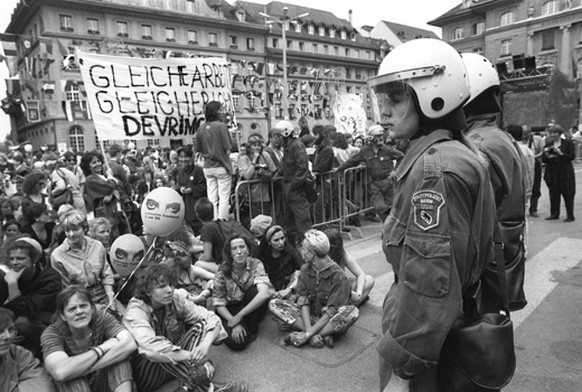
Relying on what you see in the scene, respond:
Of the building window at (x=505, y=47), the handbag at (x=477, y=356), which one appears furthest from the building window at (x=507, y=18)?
the handbag at (x=477, y=356)

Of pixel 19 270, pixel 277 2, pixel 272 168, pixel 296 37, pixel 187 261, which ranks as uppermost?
pixel 277 2

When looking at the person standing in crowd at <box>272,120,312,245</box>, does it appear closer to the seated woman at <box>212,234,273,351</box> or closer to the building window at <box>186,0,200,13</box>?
the seated woman at <box>212,234,273,351</box>

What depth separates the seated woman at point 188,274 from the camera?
181 inches

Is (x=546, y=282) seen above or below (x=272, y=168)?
below

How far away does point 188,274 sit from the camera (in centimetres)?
473

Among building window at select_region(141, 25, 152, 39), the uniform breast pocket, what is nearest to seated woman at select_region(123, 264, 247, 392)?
the uniform breast pocket

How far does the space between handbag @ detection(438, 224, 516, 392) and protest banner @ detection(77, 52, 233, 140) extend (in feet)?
19.1

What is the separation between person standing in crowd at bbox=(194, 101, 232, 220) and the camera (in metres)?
6.44

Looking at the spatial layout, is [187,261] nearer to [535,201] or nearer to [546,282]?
[546,282]

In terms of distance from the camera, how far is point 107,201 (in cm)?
598

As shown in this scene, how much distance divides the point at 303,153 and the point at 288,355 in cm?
329

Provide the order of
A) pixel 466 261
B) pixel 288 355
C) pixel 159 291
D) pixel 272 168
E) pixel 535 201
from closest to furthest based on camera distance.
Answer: pixel 466 261 < pixel 159 291 < pixel 288 355 < pixel 272 168 < pixel 535 201

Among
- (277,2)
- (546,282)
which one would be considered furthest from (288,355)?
(277,2)

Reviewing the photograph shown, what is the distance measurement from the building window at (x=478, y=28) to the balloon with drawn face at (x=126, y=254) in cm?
5832
